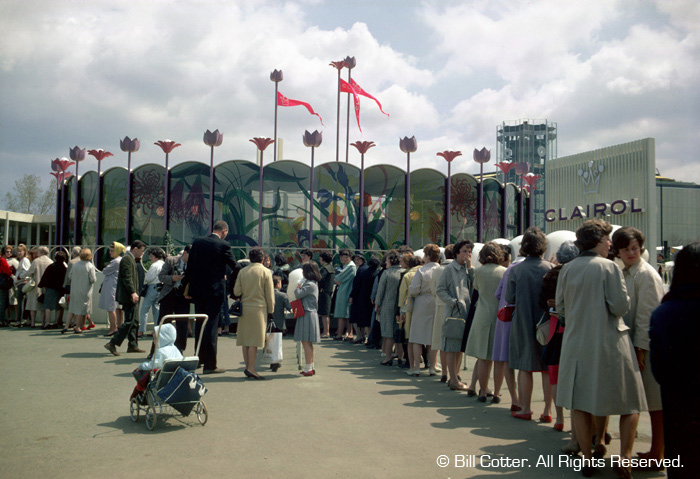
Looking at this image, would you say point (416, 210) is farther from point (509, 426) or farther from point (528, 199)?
point (509, 426)

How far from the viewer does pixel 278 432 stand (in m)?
5.10

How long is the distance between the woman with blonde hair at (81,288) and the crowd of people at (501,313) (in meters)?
0.02

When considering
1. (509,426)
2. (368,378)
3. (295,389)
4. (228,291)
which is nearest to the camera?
(509,426)

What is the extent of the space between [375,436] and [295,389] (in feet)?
7.51

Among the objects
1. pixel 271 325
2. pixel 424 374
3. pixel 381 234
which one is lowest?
pixel 424 374

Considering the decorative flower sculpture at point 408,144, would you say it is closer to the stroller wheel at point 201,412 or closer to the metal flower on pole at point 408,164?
the metal flower on pole at point 408,164

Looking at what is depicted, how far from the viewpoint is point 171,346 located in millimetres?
5723

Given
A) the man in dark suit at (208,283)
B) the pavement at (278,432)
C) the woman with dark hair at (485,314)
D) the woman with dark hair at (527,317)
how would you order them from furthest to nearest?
the man in dark suit at (208,283)
the woman with dark hair at (485,314)
the woman with dark hair at (527,317)
the pavement at (278,432)

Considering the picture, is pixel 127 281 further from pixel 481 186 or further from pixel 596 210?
pixel 596 210

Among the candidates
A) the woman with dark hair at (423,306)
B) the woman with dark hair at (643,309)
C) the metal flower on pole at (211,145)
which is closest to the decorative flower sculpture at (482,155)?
the metal flower on pole at (211,145)

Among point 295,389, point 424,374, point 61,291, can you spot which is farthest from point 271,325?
point 61,291

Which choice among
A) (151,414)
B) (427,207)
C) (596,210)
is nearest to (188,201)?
(427,207)

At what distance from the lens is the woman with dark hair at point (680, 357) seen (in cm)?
298

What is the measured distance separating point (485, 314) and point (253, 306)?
317 cm
